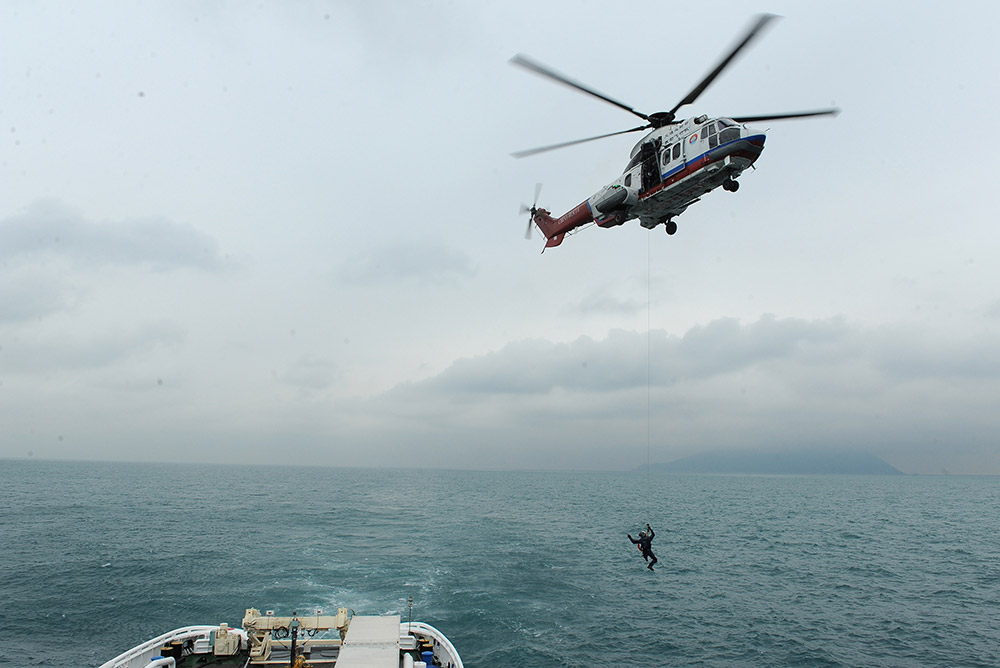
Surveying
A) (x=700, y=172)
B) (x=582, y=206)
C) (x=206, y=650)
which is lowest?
(x=206, y=650)

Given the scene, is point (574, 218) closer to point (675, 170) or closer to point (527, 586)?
point (675, 170)

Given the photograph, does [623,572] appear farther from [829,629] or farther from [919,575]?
[919,575]

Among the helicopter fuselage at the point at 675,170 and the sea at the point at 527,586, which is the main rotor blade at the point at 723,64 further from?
A: the sea at the point at 527,586

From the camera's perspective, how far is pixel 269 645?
22672mm

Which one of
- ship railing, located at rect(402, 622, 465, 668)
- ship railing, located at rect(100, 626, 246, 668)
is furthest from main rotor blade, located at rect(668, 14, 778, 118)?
ship railing, located at rect(100, 626, 246, 668)

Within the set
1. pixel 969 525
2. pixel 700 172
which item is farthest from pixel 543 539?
pixel 969 525

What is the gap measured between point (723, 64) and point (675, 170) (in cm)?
441

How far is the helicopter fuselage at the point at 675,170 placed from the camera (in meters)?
20.7

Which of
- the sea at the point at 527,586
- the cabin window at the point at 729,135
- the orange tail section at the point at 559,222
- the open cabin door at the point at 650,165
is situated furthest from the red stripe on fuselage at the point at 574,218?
the sea at the point at 527,586

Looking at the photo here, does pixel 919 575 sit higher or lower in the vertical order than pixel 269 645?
lower

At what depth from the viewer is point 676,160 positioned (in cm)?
2256

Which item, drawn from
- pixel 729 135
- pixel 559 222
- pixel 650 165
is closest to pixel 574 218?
pixel 559 222

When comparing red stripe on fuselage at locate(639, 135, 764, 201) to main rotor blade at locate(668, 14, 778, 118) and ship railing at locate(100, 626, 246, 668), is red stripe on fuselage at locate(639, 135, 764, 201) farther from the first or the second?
ship railing at locate(100, 626, 246, 668)

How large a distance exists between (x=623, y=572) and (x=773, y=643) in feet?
57.2
